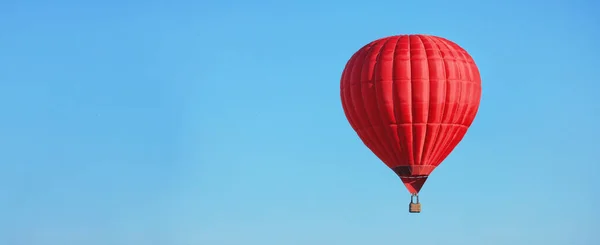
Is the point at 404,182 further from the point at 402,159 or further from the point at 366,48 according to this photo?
the point at 366,48

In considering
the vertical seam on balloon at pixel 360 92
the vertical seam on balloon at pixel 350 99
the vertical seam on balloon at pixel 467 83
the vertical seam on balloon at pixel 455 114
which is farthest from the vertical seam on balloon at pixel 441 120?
Answer: the vertical seam on balloon at pixel 350 99

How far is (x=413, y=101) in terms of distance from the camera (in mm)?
75688

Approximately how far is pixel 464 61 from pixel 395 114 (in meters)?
4.23

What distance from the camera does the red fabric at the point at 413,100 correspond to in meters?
75.7

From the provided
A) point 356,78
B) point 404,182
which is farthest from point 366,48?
point 404,182

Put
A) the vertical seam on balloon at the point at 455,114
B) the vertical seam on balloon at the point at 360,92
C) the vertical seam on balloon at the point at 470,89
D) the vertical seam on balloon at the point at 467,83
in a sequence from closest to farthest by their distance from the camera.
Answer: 1. the vertical seam on balloon at the point at 455,114
2. the vertical seam on balloon at the point at 467,83
3. the vertical seam on balloon at the point at 470,89
4. the vertical seam on balloon at the point at 360,92

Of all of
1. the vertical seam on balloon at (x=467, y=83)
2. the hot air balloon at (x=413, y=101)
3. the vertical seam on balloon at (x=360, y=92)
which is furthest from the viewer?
the vertical seam on balloon at (x=360, y=92)

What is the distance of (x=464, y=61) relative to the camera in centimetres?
7706

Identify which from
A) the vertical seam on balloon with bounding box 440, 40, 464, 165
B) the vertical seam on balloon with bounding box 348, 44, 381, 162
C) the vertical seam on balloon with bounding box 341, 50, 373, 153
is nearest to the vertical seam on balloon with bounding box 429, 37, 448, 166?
the vertical seam on balloon with bounding box 440, 40, 464, 165

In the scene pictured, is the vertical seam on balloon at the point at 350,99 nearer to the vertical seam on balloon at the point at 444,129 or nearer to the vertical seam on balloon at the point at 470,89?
the vertical seam on balloon at the point at 444,129

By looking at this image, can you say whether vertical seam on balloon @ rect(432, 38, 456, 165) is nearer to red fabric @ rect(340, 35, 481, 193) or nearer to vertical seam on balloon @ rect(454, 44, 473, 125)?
red fabric @ rect(340, 35, 481, 193)

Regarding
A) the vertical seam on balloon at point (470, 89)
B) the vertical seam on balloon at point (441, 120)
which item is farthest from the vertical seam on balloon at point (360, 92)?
the vertical seam on balloon at point (470, 89)

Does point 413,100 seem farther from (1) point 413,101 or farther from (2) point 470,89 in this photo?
(2) point 470,89

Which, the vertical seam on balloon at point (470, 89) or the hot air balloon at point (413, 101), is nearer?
the hot air balloon at point (413, 101)
